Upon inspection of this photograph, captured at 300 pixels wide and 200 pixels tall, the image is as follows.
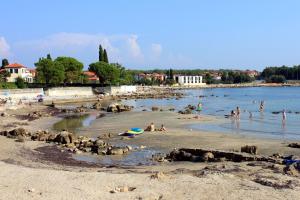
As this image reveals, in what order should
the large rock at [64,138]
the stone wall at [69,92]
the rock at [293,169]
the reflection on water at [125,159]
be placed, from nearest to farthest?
1. the rock at [293,169]
2. the reflection on water at [125,159]
3. the large rock at [64,138]
4. the stone wall at [69,92]

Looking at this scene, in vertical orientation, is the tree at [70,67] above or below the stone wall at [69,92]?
above

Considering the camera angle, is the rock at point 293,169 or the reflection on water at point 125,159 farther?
the reflection on water at point 125,159

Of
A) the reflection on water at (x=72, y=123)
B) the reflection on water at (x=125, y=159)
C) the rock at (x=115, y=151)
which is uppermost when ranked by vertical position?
the rock at (x=115, y=151)

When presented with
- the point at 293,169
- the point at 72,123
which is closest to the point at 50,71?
the point at 72,123

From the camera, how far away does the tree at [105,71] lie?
432 feet

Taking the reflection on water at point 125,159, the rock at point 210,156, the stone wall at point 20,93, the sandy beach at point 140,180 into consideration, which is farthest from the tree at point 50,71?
the rock at point 210,156

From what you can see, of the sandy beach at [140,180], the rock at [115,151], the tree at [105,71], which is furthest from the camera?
the tree at [105,71]

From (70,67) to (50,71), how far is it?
35.7ft

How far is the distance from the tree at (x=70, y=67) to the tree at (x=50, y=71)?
19.5 feet

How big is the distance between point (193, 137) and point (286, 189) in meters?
19.3

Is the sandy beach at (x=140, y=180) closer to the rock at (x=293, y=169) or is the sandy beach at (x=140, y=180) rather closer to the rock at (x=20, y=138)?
the rock at (x=293, y=169)

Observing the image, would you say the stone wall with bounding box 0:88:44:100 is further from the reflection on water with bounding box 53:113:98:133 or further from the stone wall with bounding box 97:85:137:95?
the stone wall with bounding box 97:85:137:95

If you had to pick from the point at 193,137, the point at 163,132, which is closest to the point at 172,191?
the point at 193,137

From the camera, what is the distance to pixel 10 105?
2803 inches
